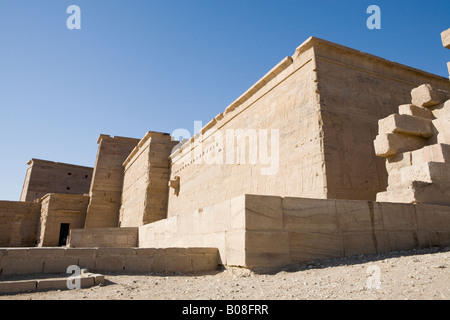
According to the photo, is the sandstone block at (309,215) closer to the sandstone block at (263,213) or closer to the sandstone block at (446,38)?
the sandstone block at (263,213)

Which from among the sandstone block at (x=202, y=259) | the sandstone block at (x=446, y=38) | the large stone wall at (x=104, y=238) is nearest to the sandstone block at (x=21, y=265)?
the sandstone block at (x=202, y=259)

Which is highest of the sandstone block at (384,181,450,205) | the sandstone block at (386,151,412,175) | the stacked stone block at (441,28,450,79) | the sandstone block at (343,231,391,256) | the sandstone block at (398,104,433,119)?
the stacked stone block at (441,28,450,79)

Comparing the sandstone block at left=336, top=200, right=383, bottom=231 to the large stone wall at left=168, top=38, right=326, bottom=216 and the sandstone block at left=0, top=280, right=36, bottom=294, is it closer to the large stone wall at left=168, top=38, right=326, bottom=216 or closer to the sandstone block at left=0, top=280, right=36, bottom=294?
the large stone wall at left=168, top=38, right=326, bottom=216

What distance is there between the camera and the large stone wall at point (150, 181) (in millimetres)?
15805

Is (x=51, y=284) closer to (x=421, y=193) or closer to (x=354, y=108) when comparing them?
(x=421, y=193)

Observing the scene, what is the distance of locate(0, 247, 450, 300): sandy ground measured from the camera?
2625 millimetres

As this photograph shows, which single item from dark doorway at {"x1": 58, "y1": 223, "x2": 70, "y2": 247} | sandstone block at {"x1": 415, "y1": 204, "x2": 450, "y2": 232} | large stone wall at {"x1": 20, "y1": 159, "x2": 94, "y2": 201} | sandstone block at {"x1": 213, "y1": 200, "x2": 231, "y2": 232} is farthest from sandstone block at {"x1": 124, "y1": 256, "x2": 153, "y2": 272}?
large stone wall at {"x1": 20, "y1": 159, "x2": 94, "y2": 201}

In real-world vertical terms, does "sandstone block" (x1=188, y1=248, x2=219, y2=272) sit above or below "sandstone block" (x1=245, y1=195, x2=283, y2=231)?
below

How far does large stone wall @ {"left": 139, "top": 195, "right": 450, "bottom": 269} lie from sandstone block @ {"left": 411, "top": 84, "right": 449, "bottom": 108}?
7.62 ft

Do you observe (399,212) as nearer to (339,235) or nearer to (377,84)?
(339,235)

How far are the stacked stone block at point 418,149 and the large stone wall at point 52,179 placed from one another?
27.1 m

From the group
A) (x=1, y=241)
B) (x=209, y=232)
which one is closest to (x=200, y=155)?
(x=209, y=232)

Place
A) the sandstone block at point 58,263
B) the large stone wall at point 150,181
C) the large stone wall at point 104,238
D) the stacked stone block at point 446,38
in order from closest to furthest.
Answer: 1. the sandstone block at point 58,263
2. the stacked stone block at point 446,38
3. the large stone wall at point 104,238
4. the large stone wall at point 150,181
